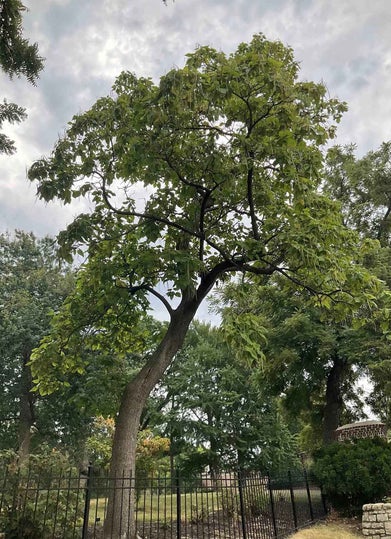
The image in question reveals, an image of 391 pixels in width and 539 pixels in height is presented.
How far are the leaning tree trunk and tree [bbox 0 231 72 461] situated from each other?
12.3 meters

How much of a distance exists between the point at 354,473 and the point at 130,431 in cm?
653

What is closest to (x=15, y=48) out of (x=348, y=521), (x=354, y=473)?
(x=354, y=473)

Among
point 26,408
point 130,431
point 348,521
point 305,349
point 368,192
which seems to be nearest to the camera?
point 130,431

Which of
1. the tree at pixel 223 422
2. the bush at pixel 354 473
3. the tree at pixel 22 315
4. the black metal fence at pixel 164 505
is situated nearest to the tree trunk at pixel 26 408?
the tree at pixel 22 315

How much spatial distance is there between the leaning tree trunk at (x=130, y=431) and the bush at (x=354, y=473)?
607 centimetres

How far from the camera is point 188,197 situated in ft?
27.3

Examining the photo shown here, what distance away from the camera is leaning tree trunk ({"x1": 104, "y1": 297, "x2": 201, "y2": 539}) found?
639cm

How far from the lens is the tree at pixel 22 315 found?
19.6m

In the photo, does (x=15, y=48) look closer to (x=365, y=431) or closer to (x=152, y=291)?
(x=152, y=291)

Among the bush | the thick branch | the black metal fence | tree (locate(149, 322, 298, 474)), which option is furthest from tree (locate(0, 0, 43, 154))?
tree (locate(149, 322, 298, 474))

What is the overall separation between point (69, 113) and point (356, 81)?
599 centimetres

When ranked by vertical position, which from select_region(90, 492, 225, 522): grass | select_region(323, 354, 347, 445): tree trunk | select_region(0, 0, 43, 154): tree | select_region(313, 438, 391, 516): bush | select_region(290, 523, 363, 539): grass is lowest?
select_region(290, 523, 363, 539): grass

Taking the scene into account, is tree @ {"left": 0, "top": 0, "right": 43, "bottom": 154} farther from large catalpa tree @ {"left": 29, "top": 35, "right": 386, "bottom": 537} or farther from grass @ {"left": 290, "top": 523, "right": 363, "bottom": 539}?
grass @ {"left": 290, "top": 523, "right": 363, "bottom": 539}

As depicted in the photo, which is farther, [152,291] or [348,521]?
[348,521]
